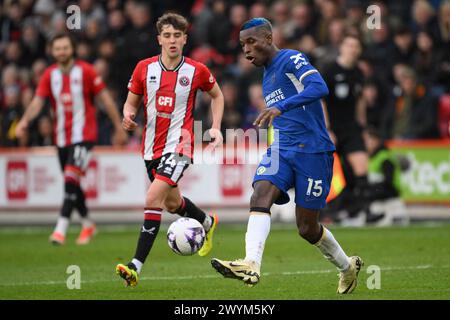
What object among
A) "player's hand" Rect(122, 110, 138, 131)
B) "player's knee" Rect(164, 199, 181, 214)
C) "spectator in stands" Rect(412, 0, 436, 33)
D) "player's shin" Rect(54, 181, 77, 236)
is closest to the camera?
"player's hand" Rect(122, 110, 138, 131)

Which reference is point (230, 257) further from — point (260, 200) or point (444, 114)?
point (444, 114)

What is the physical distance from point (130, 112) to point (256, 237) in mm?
2086

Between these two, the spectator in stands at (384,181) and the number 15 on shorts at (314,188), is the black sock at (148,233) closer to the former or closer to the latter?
the number 15 on shorts at (314,188)

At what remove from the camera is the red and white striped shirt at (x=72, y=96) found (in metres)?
13.8

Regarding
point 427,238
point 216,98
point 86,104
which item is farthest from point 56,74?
point 427,238

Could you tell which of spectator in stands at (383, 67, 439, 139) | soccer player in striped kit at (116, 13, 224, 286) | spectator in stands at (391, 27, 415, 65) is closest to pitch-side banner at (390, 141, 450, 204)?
spectator in stands at (383, 67, 439, 139)

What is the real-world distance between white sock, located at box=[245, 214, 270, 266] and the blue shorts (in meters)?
0.29

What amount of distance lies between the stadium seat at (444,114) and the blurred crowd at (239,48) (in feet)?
0.38

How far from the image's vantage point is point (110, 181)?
58.5 ft

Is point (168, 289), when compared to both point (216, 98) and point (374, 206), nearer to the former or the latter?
point (216, 98)

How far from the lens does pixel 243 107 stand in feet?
64.3

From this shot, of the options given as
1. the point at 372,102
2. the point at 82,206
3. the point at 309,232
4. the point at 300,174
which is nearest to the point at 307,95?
the point at 300,174

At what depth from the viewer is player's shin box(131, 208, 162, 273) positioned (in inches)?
356

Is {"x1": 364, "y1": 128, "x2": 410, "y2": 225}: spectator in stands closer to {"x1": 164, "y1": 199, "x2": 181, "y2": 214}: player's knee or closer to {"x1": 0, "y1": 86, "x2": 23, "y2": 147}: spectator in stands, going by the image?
{"x1": 164, "y1": 199, "x2": 181, "y2": 214}: player's knee
